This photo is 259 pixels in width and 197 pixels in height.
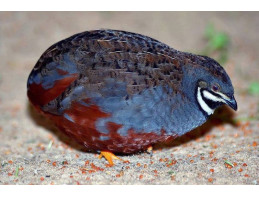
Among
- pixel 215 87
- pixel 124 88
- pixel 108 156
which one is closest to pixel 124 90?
pixel 124 88

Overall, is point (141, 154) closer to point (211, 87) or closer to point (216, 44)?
point (211, 87)

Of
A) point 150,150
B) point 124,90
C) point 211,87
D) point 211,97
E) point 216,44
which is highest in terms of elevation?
point 216,44

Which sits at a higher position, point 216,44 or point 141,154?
point 216,44

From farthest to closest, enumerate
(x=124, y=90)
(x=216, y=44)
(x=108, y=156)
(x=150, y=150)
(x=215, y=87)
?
(x=216, y=44), (x=150, y=150), (x=108, y=156), (x=215, y=87), (x=124, y=90)

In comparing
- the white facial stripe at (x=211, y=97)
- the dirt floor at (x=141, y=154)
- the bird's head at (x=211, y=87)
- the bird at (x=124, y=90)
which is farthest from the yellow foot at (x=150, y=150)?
the white facial stripe at (x=211, y=97)

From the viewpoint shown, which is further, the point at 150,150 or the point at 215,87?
the point at 150,150

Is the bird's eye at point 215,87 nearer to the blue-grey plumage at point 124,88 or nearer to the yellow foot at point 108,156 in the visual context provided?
the blue-grey plumage at point 124,88

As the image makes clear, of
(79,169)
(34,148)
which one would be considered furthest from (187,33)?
(79,169)
